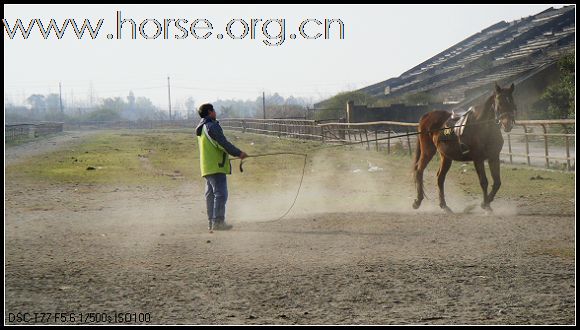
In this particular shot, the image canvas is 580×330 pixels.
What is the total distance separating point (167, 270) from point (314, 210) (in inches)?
201

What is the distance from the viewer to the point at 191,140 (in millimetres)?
36312

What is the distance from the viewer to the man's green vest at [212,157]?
9570 millimetres

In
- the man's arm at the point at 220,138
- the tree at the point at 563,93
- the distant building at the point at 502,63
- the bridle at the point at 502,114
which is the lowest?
the man's arm at the point at 220,138

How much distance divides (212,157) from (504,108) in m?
4.65

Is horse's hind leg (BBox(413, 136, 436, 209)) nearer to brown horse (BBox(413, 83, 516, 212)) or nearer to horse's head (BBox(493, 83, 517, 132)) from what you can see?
brown horse (BBox(413, 83, 516, 212))

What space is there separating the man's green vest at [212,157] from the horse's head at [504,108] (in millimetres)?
4367

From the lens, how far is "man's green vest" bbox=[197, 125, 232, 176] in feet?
31.4

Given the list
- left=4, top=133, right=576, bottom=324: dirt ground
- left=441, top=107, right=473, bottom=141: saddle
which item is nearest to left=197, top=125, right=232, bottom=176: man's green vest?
left=4, top=133, right=576, bottom=324: dirt ground

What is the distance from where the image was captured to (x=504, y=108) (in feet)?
34.2

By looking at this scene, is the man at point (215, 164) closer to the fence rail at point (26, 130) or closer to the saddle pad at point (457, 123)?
the saddle pad at point (457, 123)

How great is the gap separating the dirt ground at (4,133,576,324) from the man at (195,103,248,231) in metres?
0.30

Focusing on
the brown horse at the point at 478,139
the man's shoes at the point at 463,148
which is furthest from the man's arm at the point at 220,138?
the man's shoes at the point at 463,148

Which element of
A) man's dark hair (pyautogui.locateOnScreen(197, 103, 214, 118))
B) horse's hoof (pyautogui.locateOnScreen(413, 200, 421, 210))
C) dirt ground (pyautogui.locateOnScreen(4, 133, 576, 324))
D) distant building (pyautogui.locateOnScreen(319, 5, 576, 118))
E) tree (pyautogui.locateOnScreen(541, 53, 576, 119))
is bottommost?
dirt ground (pyautogui.locateOnScreen(4, 133, 576, 324))

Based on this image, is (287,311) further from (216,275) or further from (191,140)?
(191,140)
